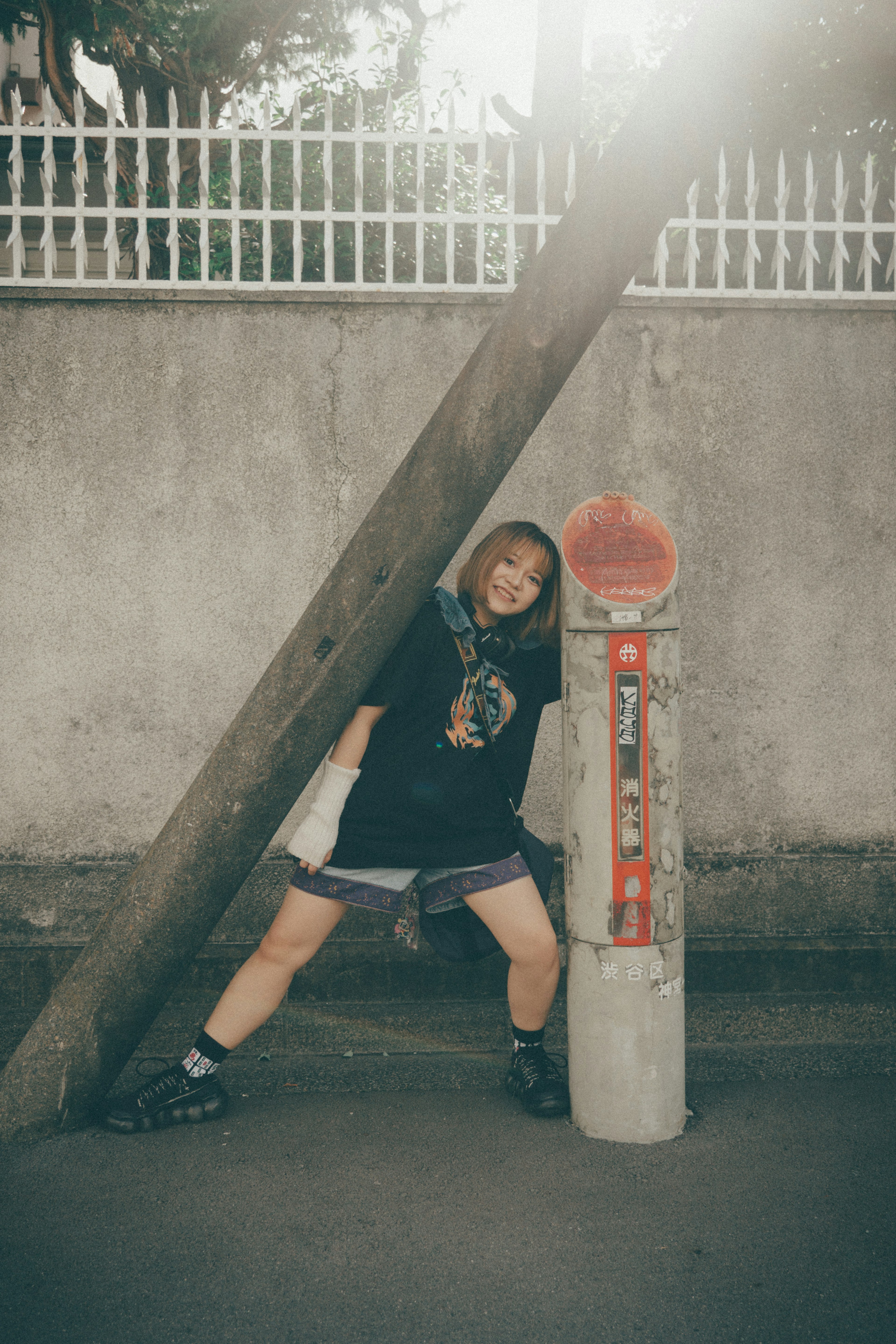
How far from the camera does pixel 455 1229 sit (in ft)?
7.69

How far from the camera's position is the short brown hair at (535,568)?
280cm

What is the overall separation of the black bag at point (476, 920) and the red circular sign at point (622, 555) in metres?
0.45

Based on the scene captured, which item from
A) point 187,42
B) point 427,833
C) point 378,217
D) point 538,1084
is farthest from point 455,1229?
point 187,42

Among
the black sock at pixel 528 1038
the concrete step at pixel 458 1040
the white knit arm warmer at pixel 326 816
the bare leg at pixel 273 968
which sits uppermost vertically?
the white knit arm warmer at pixel 326 816

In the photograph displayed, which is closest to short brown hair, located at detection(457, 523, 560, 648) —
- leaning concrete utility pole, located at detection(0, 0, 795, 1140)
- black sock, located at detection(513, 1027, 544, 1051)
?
leaning concrete utility pole, located at detection(0, 0, 795, 1140)

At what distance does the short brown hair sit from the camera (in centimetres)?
280

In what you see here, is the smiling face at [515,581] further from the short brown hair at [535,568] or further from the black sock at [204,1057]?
the black sock at [204,1057]

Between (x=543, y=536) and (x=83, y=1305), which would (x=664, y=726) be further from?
(x=83, y=1305)

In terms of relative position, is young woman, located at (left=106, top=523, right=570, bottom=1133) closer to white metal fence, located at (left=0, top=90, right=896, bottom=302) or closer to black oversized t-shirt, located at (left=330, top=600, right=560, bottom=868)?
black oversized t-shirt, located at (left=330, top=600, right=560, bottom=868)

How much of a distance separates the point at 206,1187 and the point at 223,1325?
1.70ft

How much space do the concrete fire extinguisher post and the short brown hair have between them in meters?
0.15

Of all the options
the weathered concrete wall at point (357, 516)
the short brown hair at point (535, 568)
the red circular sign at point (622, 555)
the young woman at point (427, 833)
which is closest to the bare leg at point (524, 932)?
the young woman at point (427, 833)

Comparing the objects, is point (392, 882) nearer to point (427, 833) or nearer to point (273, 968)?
point (427, 833)

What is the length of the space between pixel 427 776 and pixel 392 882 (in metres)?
0.34
